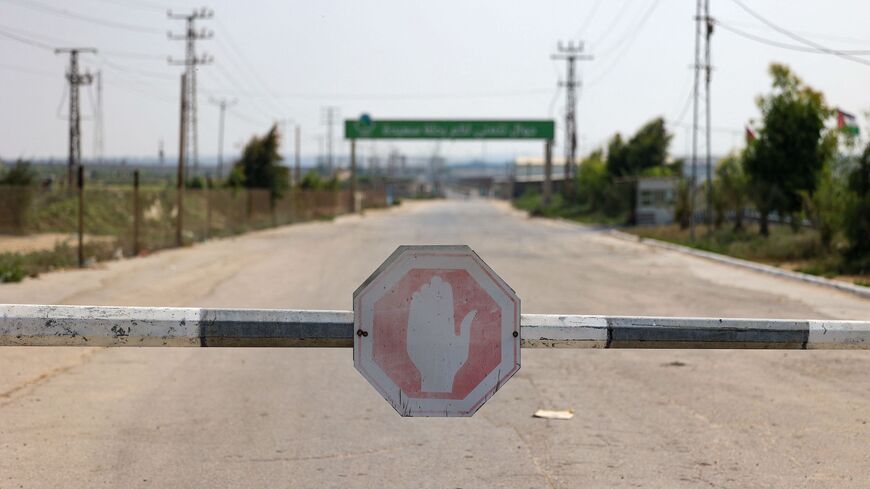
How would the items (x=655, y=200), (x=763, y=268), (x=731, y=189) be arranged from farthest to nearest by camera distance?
(x=655, y=200), (x=731, y=189), (x=763, y=268)

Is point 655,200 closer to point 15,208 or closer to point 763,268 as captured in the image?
point 763,268

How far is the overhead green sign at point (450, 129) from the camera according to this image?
235 ft

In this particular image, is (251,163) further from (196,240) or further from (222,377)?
(222,377)

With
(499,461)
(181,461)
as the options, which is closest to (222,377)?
(181,461)

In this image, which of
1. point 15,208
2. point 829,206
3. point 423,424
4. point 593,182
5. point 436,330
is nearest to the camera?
point 436,330

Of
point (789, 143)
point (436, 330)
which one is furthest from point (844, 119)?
point (436, 330)

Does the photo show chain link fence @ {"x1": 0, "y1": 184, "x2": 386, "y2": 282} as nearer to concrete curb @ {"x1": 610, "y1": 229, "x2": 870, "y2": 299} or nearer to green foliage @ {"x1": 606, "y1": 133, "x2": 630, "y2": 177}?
concrete curb @ {"x1": 610, "y1": 229, "x2": 870, "y2": 299}

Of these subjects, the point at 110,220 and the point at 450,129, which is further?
the point at 450,129

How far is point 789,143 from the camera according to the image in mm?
29797

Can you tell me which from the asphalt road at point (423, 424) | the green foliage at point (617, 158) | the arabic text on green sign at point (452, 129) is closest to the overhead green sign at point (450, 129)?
the arabic text on green sign at point (452, 129)

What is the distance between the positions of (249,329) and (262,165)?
50859 millimetres

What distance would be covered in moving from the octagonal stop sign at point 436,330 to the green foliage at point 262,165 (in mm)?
50373

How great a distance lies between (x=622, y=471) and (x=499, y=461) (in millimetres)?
714

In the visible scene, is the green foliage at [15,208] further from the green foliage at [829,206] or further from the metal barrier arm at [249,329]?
the metal barrier arm at [249,329]
